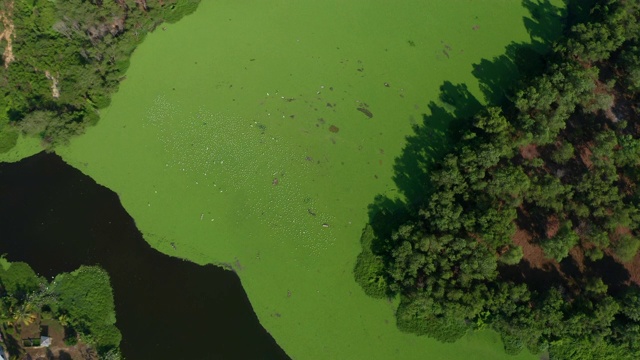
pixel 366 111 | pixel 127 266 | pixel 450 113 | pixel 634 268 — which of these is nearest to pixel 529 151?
pixel 450 113

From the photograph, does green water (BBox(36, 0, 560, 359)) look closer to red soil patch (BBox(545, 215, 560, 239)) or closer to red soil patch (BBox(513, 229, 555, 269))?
red soil patch (BBox(513, 229, 555, 269))

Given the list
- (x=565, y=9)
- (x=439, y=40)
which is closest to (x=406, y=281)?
(x=439, y=40)

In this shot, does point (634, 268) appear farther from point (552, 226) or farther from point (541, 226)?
point (541, 226)

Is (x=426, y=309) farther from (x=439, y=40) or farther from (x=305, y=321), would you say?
(x=439, y=40)

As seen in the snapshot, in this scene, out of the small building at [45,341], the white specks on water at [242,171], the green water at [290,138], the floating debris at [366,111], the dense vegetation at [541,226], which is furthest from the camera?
the floating debris at [366,111]

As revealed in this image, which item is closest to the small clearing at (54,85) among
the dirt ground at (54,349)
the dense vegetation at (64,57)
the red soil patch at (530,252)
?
the dense vegetation at (64,57)

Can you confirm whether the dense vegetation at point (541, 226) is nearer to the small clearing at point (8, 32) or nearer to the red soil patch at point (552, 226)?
the red soil patch at point (552, 226)
